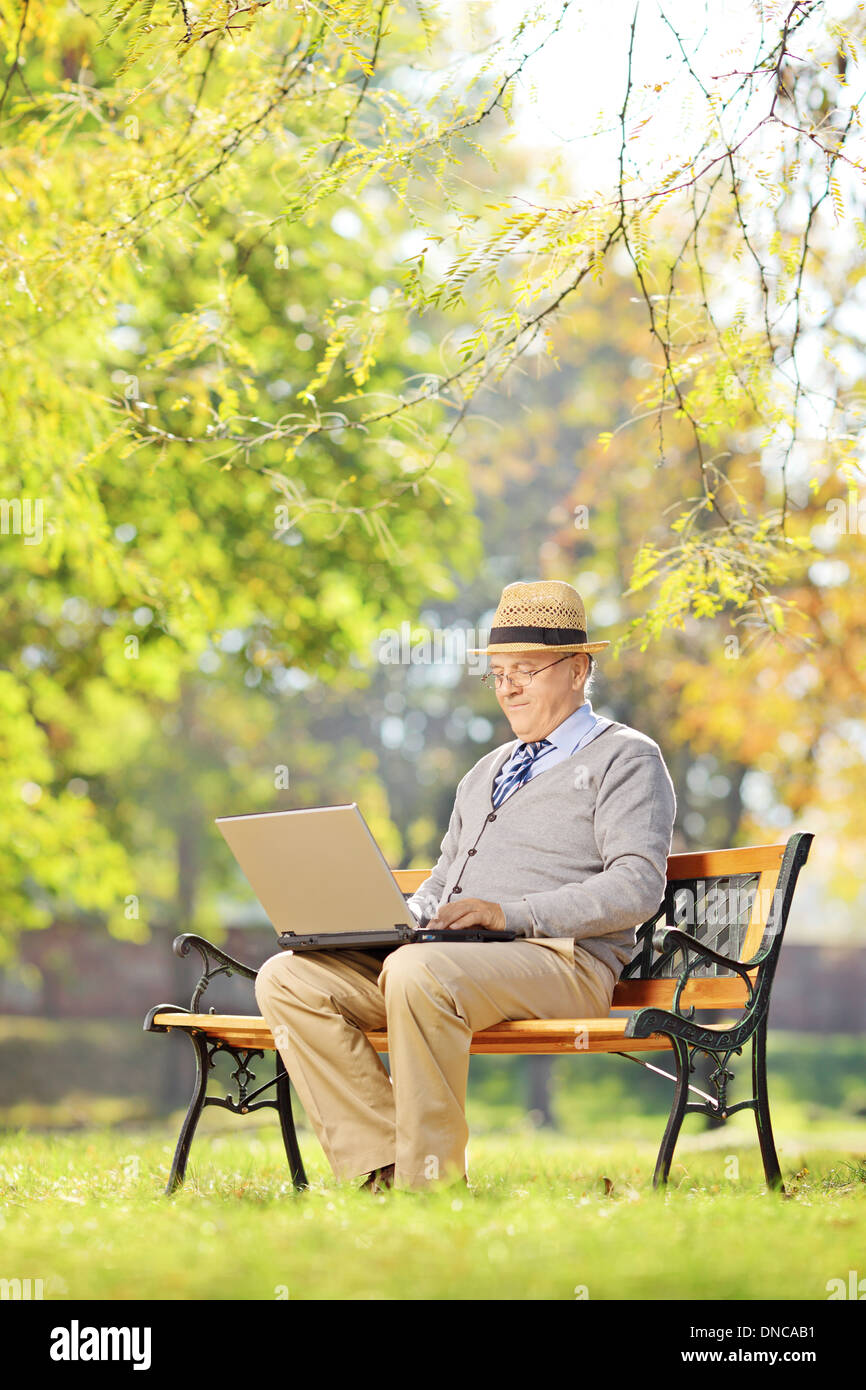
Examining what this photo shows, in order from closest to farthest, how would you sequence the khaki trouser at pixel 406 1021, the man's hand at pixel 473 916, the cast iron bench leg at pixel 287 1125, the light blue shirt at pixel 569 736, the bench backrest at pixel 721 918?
the khaki trouser at pixel 406 1021 → the man's hand at pixel 473 916 → the bench backrest at pixel 721 918 → the light blue shirt at pixel 569 736 → the cast iron bench leg at pixel 287 1125

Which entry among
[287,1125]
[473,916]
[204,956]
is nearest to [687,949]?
[473,916]

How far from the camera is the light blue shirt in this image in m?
4.08

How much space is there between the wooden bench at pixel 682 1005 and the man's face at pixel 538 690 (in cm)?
60

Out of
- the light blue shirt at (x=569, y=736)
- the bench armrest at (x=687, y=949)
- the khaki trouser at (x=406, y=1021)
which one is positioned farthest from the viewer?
the light blue shirt at (x=569, y=736)

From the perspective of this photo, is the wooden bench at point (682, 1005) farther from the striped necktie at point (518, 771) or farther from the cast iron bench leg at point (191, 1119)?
the striped necktie at point (518, 771)

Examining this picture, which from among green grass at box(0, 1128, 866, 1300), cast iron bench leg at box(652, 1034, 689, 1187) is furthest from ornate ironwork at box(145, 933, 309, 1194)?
cast iron bench leg at box(652, 1034, 689, 1187)

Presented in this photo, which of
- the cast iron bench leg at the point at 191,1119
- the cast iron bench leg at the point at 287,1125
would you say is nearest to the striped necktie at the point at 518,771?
the cast iron bench leg at the point at 287,1125

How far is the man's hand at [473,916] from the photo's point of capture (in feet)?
12.1

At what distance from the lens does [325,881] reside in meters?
3.74

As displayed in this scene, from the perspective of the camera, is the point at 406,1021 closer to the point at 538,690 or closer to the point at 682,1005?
the point at 682,1005

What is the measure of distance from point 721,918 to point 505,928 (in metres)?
0.82

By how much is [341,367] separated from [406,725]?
12.5 meters
